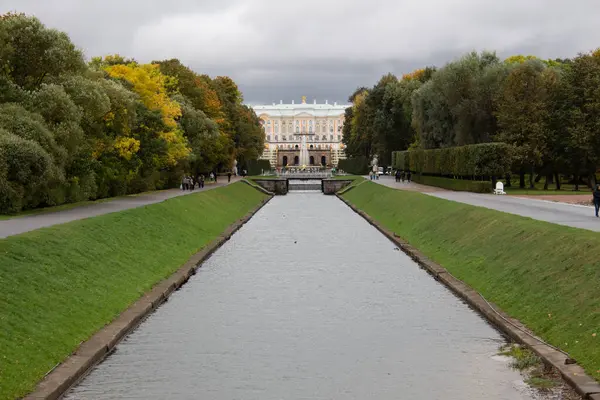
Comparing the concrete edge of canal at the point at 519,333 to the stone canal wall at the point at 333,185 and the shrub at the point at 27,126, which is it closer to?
the shrub at the point at 27,126

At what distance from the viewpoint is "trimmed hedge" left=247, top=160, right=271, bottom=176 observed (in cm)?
14016

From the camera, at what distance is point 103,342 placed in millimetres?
16297

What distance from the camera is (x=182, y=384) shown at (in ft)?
46.5

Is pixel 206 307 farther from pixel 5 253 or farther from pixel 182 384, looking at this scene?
pixel 182 384

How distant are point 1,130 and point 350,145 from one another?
103597mm

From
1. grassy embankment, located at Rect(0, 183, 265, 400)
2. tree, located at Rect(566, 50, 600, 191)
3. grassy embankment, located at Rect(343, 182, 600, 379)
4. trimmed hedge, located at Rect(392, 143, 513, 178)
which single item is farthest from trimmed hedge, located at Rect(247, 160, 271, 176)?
grassy embankment, located at Rect(0, 183, 265, 400)

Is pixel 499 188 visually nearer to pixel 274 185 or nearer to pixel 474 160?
pixel 474 160

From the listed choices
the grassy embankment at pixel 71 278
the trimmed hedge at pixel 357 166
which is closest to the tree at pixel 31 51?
the grassy embankment at pixel 71 278

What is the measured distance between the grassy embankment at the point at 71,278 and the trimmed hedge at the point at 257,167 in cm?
10278

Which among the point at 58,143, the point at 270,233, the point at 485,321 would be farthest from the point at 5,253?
the point at 270,233

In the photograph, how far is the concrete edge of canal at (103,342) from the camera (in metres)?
13.1

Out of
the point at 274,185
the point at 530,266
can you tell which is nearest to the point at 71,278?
the point at 530,266

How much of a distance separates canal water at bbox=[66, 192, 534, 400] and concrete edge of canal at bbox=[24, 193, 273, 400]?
0.70ft

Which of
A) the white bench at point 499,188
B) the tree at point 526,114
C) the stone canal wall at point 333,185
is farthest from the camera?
the stone canal wall at point 333,185
